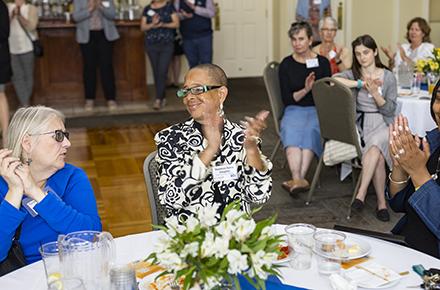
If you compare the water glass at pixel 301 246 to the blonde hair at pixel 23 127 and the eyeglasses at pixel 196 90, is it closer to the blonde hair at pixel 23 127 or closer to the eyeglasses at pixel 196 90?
the eyeglasses at pixel 196 90

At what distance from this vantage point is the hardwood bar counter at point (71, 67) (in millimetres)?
8758

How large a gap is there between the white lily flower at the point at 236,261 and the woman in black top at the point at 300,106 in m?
3.70

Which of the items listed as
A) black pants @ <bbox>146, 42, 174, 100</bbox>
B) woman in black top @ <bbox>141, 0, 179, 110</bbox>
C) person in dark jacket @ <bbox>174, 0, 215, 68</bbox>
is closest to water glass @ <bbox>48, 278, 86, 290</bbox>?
woman in black top @ <bbox>141, 0, 179, 110</bbox>

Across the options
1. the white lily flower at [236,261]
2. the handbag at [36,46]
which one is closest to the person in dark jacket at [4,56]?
the handbag at [36,46]

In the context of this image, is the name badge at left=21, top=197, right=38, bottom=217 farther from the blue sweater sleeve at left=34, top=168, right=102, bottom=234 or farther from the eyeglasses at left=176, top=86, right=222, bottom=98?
the eyeglasses at left=176, top=86, right=222, bottom=98

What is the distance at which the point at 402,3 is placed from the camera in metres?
9.68

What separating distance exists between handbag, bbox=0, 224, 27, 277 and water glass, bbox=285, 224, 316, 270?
0.97 metres

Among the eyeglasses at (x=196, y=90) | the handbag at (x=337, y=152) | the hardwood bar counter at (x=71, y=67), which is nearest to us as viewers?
the eyeglasses at (x=196, y=90)

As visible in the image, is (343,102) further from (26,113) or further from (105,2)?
(105,2)

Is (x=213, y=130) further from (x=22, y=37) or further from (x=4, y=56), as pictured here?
(x=22, y=37)

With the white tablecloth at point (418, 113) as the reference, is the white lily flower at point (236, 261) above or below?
above

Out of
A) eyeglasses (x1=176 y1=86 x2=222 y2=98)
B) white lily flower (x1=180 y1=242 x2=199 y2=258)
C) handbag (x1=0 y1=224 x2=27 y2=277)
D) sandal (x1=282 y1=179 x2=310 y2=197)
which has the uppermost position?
eyeglasses (x1=176 y1=86 x2=222 y2=98)

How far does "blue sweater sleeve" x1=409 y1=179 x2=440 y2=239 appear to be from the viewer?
2.35 metres

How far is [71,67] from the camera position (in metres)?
8.92
